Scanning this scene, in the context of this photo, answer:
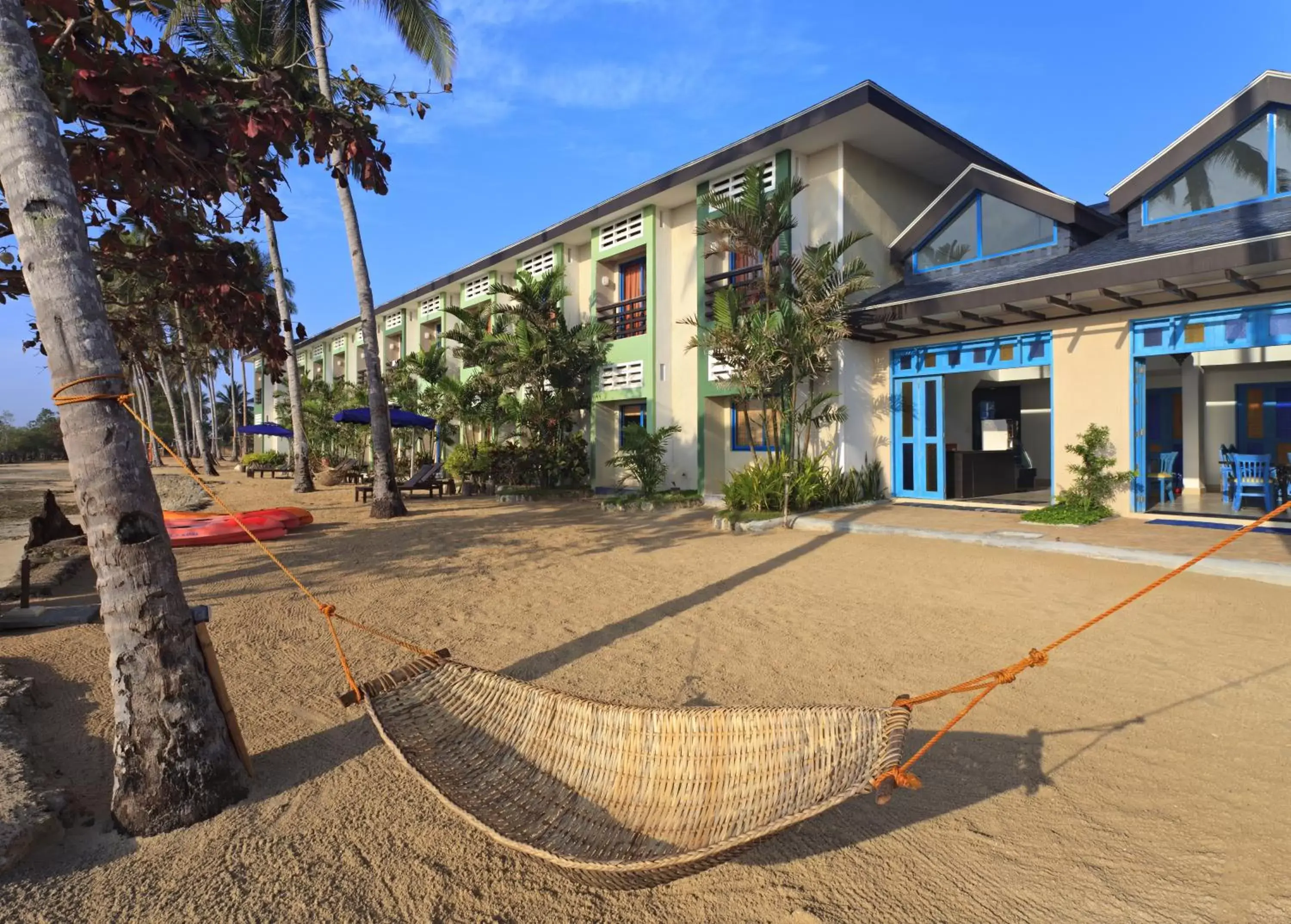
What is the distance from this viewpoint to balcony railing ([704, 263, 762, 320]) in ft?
41.0

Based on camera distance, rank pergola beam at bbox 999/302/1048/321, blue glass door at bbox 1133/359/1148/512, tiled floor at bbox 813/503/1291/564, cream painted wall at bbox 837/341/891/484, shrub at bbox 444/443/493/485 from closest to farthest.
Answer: tiled floor at bbox 813/503/1291/564 < blue glass door at bbox 1133/359/1148/512 < pergola beam at bbox 999/302/1048/321 < cream painted wall at bbox 837/341/891/484 < shrub at bbox 444/443/493/485

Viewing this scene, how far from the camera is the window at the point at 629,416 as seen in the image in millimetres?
15922

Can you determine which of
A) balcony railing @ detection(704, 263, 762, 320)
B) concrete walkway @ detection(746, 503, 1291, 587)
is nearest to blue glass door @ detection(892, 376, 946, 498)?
concrete walkway @ detection(746, 503, 1291, 587)

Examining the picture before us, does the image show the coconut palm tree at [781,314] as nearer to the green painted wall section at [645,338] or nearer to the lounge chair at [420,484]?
the green painted wall section at [645,338]

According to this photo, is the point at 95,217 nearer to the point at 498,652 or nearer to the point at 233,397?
the point at 498,652

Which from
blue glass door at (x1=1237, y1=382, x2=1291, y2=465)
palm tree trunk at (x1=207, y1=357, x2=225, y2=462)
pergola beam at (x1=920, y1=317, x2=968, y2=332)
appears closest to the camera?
pergola beam at (x1=920, y1=317, x2=968, y2=332)

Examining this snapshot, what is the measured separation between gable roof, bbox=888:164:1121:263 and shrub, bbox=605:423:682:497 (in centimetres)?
593

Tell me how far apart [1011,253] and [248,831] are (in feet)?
39.9

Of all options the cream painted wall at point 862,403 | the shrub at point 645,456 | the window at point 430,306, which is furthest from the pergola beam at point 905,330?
the window at point 430,306

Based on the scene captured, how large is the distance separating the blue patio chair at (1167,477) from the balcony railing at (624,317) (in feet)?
34.2

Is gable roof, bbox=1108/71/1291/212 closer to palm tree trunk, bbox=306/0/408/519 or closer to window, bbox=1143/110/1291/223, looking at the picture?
window, bbox=1143/110/1291/223

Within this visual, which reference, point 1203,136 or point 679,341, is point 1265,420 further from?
point 679,341

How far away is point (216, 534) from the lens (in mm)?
8734

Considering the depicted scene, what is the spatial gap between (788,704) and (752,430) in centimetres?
1010
